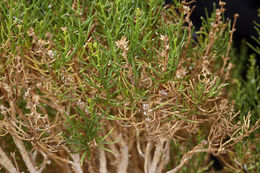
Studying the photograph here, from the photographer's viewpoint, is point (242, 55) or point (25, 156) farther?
point (242, 55)

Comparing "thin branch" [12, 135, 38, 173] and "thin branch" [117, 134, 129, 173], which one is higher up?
"thin branch" [12, 135, 38, 173]

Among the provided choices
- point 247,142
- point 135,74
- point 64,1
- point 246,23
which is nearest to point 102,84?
point 135,74

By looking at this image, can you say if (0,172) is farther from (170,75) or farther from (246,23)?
(246,23)

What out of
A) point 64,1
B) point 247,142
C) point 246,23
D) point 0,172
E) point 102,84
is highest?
point 64,1

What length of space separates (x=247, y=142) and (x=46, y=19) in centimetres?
63

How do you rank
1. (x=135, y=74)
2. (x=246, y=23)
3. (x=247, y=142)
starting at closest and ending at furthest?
(x=135, y=74) < (x=247, y=142) < (x=246, y=23)

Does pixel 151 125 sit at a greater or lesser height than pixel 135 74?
lesser

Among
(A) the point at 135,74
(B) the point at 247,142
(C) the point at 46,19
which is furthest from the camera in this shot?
(B) the point at 247,142

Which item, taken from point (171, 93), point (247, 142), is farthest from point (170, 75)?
point (247, 142)

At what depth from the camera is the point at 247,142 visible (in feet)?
2.97

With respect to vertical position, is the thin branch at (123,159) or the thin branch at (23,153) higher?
the thin branch at (23,153)

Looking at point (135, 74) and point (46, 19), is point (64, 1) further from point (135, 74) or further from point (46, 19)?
point (135, 74)

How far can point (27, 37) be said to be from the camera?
2.21 feet

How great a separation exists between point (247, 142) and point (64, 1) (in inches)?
24.4
